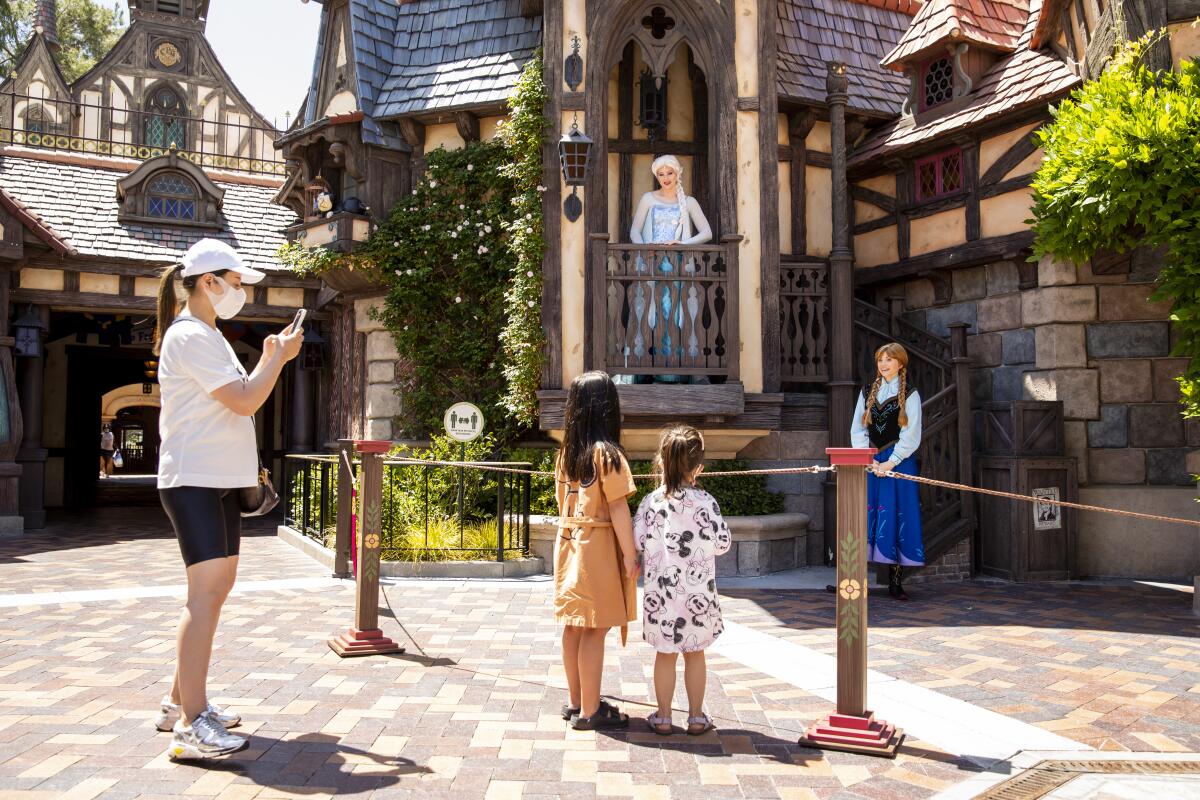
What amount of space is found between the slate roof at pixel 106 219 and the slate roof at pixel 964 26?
1011cm

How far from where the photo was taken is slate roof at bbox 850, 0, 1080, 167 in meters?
9.06

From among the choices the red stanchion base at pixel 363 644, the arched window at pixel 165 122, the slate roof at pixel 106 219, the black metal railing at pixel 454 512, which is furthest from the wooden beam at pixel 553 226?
the arched window at pixel 165 122

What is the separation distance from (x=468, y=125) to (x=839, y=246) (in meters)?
4.66

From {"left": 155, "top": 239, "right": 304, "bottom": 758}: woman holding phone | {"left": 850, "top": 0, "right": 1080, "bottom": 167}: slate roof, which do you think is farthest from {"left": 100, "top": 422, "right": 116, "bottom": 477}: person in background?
{"left": 155, "top": 239, "right": 304, "bottom": 758}: woman holding phone

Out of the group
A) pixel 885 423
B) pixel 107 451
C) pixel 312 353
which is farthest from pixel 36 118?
pixel 885 423

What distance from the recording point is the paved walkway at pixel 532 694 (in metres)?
3.48

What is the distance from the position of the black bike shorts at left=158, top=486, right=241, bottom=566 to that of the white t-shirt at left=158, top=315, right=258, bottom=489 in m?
0.04

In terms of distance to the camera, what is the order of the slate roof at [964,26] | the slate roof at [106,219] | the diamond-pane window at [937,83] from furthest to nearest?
the slate roof at [106,219], the diamond-pane window at [937,83], the slate roof at [964,26]

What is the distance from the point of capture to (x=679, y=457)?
3980 millimetres

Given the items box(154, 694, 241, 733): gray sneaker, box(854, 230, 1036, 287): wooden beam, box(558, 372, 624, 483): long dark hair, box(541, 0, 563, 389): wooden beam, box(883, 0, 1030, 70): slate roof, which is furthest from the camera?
box(883, 0, 1030, 70): slate roof

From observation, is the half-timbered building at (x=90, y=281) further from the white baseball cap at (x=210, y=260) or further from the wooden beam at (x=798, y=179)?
the white baseball cap at (x=210, y=260)

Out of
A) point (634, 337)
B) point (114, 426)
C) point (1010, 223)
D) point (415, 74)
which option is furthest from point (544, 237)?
point (114, 426)

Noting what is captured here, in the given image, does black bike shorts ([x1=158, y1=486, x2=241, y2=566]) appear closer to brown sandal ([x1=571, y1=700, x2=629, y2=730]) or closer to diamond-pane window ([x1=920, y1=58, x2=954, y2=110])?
brown sandal ([x1=571, y1=700, x2=629, y2=730])

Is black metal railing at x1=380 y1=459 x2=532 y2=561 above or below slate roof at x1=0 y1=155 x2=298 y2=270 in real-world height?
below
